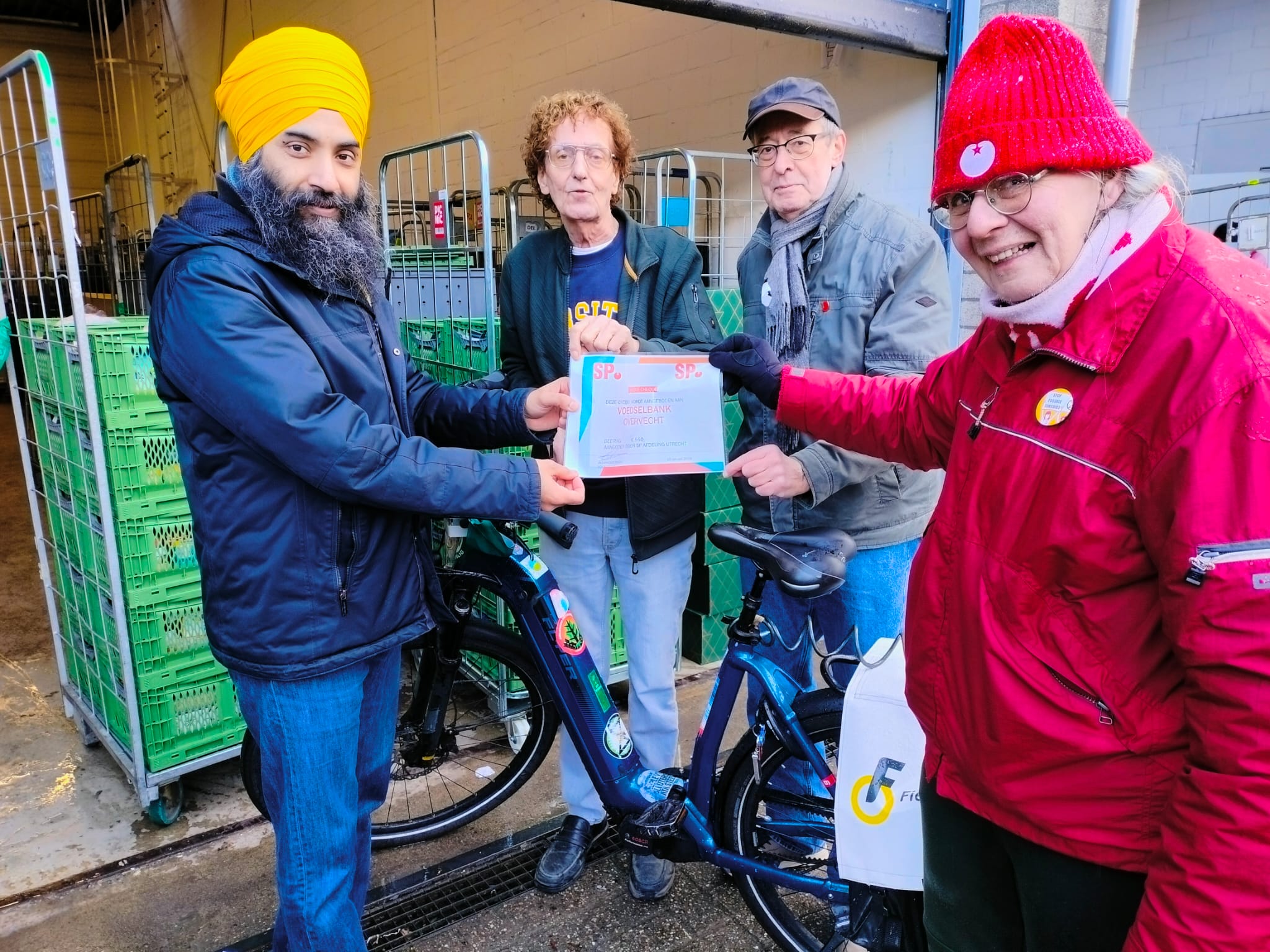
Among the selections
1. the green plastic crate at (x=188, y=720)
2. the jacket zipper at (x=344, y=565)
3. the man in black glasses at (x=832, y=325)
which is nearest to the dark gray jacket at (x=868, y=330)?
the man in black glasses at (x=832, y=325)

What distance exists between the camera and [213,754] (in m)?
2.71

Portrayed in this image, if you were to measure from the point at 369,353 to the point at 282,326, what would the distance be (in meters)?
0.20

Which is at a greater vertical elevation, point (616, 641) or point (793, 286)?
point (793, 286)

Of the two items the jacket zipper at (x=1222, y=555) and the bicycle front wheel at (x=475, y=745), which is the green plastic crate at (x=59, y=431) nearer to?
the bicycle front wheel at (x=475, y=745)

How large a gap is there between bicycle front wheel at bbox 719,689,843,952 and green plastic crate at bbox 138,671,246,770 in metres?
1.58

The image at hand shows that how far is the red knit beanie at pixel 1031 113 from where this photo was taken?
3.17 ft

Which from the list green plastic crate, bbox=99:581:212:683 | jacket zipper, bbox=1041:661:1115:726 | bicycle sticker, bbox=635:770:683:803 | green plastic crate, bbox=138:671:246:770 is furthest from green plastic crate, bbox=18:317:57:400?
jacket zipper, bbox=1041:661:1115:726

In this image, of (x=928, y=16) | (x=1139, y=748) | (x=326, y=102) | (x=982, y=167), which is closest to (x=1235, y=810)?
(x=1139, y=748)

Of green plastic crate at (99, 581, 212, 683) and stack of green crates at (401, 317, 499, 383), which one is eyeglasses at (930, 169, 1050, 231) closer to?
stack of green crates at (401, 317, 499, 383)

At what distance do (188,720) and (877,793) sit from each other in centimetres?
208

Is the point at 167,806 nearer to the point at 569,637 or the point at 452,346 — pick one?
the point at 569,637

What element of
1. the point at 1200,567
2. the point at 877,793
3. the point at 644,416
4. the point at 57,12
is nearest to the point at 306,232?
the point at 644,416

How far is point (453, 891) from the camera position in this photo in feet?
7.88

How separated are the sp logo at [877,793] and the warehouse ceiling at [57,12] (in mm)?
15339
